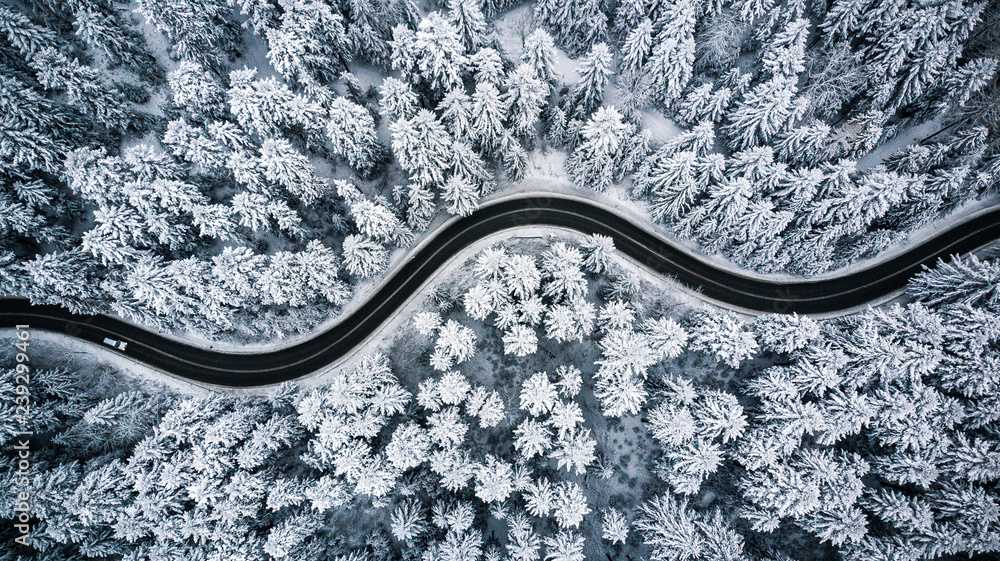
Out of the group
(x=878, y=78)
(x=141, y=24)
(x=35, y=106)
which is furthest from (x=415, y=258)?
(x=878, y=78)

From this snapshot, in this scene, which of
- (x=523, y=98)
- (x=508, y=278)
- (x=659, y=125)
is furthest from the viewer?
(x=659, y=125)

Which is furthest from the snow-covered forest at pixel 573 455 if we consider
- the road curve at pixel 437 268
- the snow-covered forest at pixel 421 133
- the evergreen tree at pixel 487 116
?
the evergreen tree at pixel 487 116

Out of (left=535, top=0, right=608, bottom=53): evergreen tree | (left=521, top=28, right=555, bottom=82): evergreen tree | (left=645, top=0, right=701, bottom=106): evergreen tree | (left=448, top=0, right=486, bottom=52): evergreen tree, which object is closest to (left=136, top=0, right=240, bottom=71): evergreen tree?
(left=448, top=0, right=486, bottom=52): evergreen tree

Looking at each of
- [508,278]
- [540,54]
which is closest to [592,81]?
[540,54]

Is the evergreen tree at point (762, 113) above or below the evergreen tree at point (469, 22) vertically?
below

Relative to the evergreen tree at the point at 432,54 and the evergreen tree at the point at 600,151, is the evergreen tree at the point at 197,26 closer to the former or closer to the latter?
the evergreen tree at the point at 432,54

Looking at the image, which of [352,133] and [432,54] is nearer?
[432,54]

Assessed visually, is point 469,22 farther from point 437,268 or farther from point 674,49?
point 437,268
